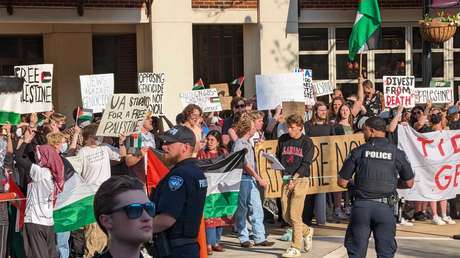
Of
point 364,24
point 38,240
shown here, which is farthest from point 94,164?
point 364,24

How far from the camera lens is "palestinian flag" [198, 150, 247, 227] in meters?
11.3

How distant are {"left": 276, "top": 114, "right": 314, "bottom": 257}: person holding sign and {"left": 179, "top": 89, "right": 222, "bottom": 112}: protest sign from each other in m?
4.16

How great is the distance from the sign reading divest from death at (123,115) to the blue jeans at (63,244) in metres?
1.28

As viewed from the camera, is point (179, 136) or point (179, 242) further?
point (179, 136)

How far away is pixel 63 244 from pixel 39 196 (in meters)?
0.80

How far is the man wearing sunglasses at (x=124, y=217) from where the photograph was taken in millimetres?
3754

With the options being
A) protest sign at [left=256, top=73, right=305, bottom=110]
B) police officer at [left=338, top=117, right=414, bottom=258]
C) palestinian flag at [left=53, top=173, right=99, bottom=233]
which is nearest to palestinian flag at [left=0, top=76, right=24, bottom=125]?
palestinian flag at [left=53, top=173, right=99, bottom=233]

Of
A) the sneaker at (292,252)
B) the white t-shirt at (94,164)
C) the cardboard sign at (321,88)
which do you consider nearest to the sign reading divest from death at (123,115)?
the white t-shirt at (94,164)

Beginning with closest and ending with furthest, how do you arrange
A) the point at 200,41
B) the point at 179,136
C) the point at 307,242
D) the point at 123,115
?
the point at 179,136 → the point at 123,115 → the point at 307,242 → the point at 200,41

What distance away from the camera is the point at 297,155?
1136 centimetres

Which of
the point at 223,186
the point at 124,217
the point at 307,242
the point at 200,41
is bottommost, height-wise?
the point at 307,242

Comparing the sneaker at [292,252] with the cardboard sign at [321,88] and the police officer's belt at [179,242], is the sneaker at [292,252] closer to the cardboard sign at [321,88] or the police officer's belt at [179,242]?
the police officer's belt at [179,242]

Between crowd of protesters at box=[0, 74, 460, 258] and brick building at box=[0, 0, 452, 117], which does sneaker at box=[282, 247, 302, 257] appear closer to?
crowd of protesters at box=[0, 74, 460, 258]

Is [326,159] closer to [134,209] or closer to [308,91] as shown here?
[308,91]
